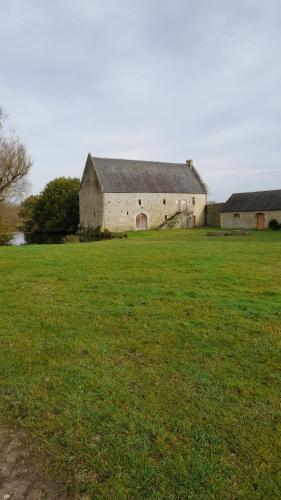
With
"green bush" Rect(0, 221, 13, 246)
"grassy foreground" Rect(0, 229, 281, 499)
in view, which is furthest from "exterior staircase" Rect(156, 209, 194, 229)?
"grassy foreground" Rect(0, 229, 281, 499)

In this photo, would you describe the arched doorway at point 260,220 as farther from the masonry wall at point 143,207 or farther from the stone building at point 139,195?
the masonry wall at point 143,207

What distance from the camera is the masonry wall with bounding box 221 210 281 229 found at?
34.9m

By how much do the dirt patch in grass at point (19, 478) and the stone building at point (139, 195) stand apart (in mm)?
37575

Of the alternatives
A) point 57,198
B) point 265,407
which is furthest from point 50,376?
point 57,198

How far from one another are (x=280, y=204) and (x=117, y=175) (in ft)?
61.2

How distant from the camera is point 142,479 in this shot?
3.12 meters

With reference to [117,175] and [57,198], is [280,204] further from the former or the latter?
[57,198]

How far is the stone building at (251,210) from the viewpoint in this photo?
115 ft

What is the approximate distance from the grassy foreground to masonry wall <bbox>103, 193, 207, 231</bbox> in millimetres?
32561

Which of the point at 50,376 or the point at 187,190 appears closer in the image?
the point at 50,376

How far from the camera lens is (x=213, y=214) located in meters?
46.8

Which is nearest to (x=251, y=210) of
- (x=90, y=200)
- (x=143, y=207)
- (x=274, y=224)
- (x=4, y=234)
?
(x=274, y=224)

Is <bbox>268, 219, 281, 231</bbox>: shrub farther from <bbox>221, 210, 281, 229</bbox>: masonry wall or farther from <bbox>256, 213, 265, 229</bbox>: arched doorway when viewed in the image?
<bbox>256, 213, 265, 229</bbox>: arched doorway

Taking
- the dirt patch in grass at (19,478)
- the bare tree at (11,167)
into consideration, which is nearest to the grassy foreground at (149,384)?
the dirt patch in grass at (19,478)
